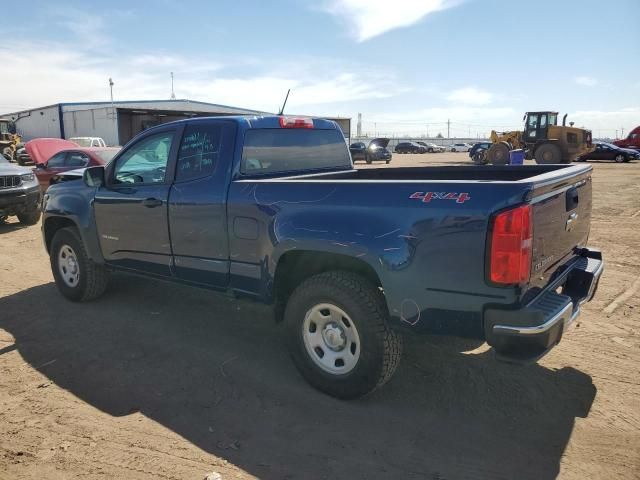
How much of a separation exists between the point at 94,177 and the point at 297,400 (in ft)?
10.1

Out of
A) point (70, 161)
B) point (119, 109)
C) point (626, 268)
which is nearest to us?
point (626, 268)

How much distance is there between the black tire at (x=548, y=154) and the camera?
2578 cm

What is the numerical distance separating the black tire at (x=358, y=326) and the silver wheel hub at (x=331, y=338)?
0.03 metres

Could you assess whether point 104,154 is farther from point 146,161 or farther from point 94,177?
point 146,161

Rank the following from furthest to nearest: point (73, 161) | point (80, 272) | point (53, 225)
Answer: point (73, 161), point (53, 225), point (80, 272)

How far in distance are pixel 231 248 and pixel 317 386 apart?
1223mm

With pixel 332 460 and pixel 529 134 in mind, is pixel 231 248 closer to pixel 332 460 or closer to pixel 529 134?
pixel 332 460

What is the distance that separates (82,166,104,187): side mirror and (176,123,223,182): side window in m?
1.15

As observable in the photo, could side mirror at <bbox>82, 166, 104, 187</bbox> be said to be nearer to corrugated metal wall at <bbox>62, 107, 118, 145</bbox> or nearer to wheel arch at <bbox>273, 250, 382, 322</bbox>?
wheel arch at <bbox>273, 250, 382, 322</bbox>

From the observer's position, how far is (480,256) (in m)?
2.68

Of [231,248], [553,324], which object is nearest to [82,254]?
[231,248]

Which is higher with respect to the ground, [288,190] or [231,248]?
[288,190]

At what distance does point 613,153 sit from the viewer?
31.0 m

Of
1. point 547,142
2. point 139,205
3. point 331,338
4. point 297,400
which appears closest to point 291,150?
point 139,205
